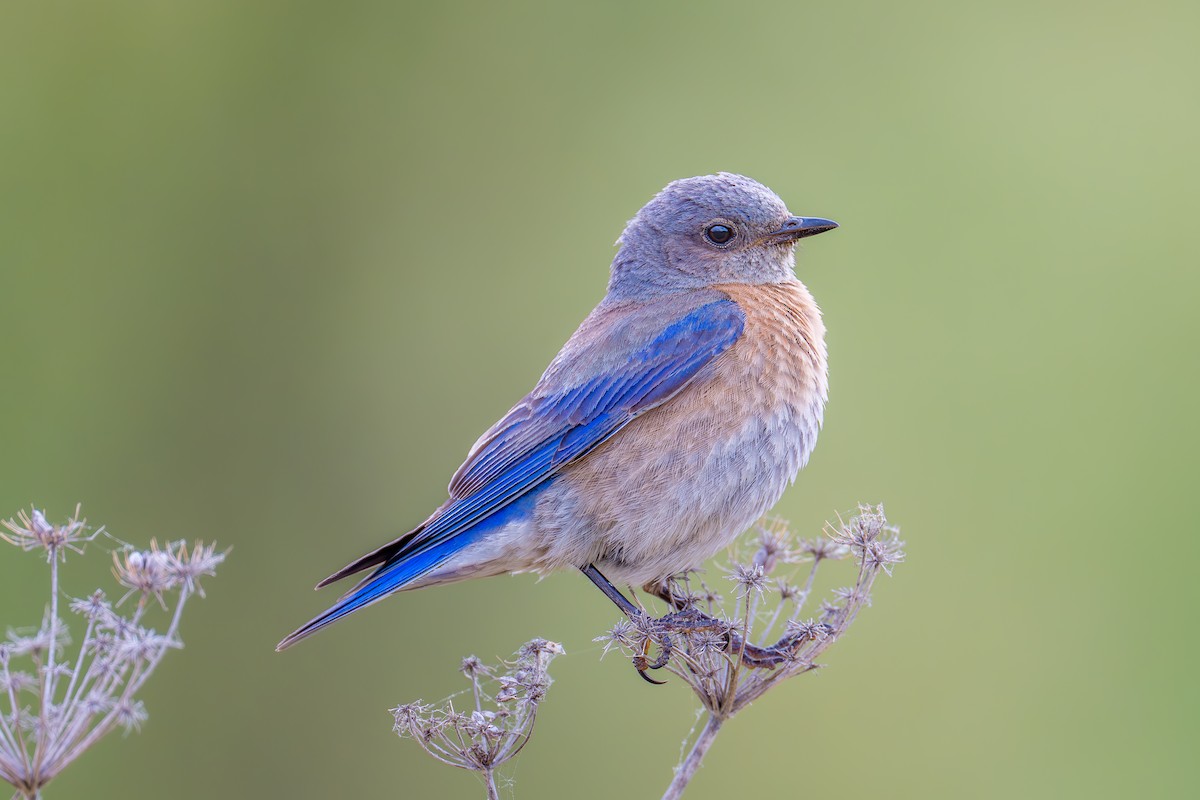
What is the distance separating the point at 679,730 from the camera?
24.1ft

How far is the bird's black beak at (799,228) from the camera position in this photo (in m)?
5.18

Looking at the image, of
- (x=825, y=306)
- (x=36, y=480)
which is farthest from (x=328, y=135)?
(x=825, y=306)

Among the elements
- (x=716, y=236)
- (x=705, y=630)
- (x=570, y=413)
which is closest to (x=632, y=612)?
(x=705, y=630)

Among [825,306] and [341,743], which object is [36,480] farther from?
[825,306]

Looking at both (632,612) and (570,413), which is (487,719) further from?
(570,413)

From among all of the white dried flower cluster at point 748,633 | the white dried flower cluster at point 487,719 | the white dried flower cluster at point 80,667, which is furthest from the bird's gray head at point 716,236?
the white dried flower cluster at point 80,667

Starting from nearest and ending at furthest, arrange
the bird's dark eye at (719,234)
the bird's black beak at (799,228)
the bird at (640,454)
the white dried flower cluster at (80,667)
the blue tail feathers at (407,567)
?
1. the white dried flower cluster at (80,667)
2. the blue tail feathers at (407,567)
3. the bird at (640,454)
4. the bird's black beak at (799,228)
5. the bird's dark eye at (719,234)

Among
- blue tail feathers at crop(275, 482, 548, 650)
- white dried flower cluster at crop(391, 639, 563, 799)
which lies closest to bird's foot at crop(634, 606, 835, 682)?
white dried flower cluster at crop(391, 639, 563, 799)

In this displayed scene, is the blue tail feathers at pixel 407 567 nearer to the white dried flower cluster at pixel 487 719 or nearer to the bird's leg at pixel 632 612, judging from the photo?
the bird's leg at pixel 632 612

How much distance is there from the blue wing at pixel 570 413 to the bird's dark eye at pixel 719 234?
396 mm

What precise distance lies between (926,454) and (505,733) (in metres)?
4.58

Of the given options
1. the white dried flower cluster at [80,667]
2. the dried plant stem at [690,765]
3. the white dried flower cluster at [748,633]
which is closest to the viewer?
the white dried flower cluster at [80,667]

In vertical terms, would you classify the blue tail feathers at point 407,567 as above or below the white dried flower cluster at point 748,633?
above

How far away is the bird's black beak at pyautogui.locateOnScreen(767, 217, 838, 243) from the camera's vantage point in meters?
5.18
